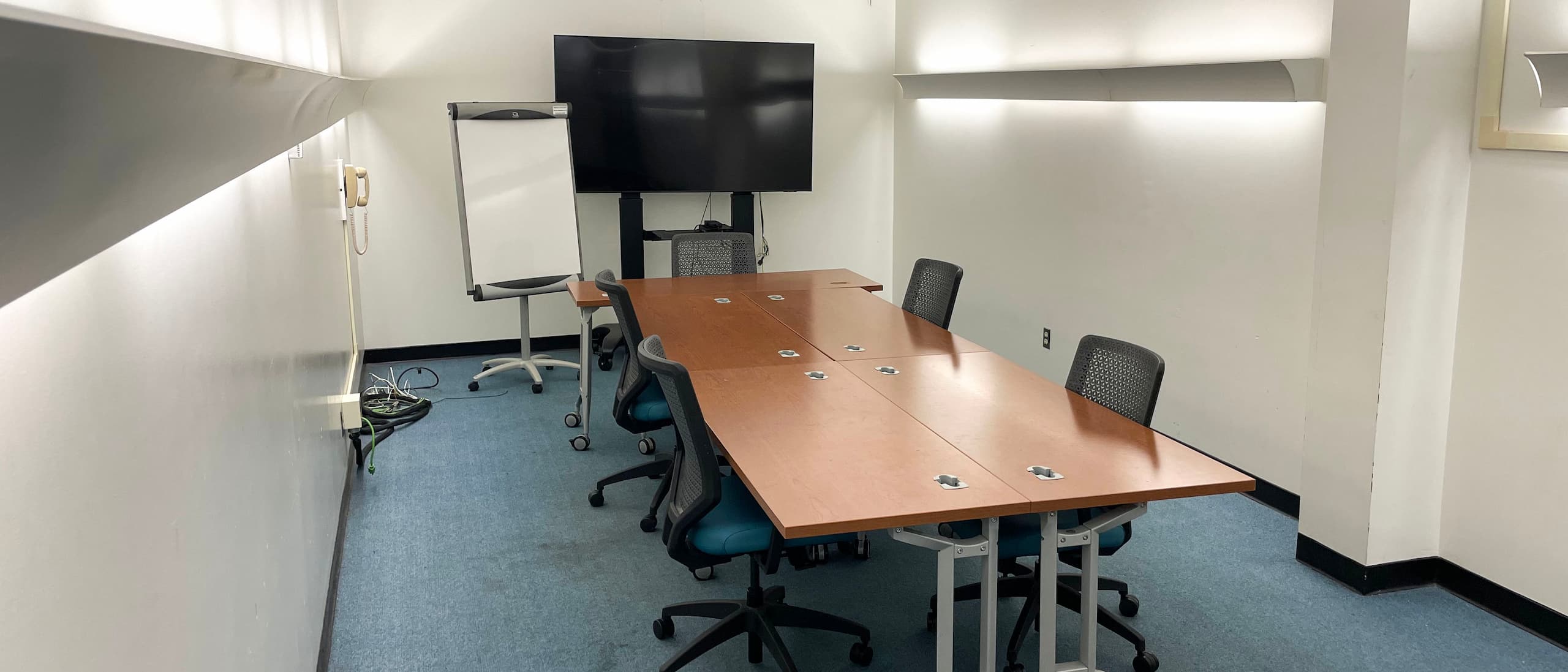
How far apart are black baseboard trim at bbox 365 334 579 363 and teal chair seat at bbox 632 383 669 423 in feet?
10.3

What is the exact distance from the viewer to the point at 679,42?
7.33 meters

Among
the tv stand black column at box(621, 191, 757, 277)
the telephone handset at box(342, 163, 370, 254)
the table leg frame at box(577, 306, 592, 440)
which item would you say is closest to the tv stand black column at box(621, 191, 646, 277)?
the tv stand black column at box(621, 191, 757, 277)

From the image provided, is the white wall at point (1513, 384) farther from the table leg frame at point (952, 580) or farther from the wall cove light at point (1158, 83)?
the table leg frame at point (952, 580)

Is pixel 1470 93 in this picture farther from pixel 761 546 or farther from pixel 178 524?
pixel 178 524

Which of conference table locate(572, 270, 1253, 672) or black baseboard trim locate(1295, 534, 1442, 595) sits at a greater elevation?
conference table locate(572, 270, 1253, 672)

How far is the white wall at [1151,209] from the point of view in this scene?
4613 millimetres

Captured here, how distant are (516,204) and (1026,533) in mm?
4571

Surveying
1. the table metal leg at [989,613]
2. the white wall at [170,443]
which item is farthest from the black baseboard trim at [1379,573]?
the white wall at [170,443]

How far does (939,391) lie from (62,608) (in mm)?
2817

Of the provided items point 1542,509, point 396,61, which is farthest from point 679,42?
point 1542,509

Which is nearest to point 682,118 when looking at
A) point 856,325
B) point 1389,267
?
point 856,325

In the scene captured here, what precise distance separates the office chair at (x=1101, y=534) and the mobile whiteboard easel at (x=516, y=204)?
377cm

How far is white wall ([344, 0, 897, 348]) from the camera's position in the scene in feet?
23.7

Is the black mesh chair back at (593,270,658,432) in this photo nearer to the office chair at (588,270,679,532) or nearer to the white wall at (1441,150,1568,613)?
the office chair at (588,270,679,532)
